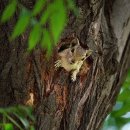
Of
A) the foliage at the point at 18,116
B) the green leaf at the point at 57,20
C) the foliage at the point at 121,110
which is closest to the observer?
the green leaf at the point at 57,20

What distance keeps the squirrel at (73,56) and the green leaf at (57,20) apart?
615 mm

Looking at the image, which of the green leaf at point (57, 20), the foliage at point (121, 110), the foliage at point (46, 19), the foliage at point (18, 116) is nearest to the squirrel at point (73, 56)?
the foliage at point (18, 116)

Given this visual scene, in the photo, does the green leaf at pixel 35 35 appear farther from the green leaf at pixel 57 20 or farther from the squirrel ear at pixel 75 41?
the squirrel ear at pixel 75 41

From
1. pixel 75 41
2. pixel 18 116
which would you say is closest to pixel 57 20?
pixel 18 116

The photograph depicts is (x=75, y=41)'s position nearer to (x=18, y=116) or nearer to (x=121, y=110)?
(x=18, y=116)

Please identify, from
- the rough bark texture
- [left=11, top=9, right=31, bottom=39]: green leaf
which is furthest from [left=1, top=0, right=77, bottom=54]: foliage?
the rough bark texture

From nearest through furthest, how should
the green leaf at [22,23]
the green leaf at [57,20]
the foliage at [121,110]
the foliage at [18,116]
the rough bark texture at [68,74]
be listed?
1. the green leaf at [57,20]
2. the green leaf at [22,23]
3. the foliage at [18,116]
4. the rough bark texture at [68,74]
5. the foliage at [121,110]

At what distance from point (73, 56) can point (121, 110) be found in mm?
899

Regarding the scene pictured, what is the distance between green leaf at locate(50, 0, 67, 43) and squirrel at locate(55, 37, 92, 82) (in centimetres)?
61

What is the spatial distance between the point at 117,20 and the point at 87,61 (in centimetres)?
21

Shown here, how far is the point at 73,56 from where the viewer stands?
1.72 meters

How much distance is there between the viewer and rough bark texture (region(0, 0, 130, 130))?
65.7 inches

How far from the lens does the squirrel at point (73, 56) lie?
1698 mm

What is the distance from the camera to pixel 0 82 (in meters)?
1.69
